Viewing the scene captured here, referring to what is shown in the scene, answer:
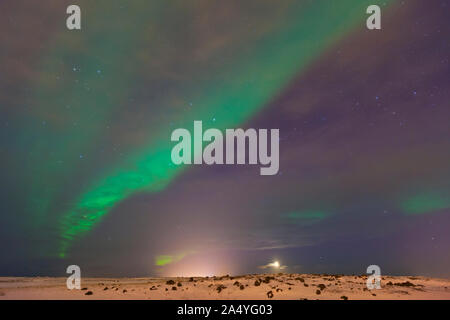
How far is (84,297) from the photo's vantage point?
2269cm

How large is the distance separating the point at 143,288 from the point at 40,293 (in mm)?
7988

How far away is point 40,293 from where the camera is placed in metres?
24.3
